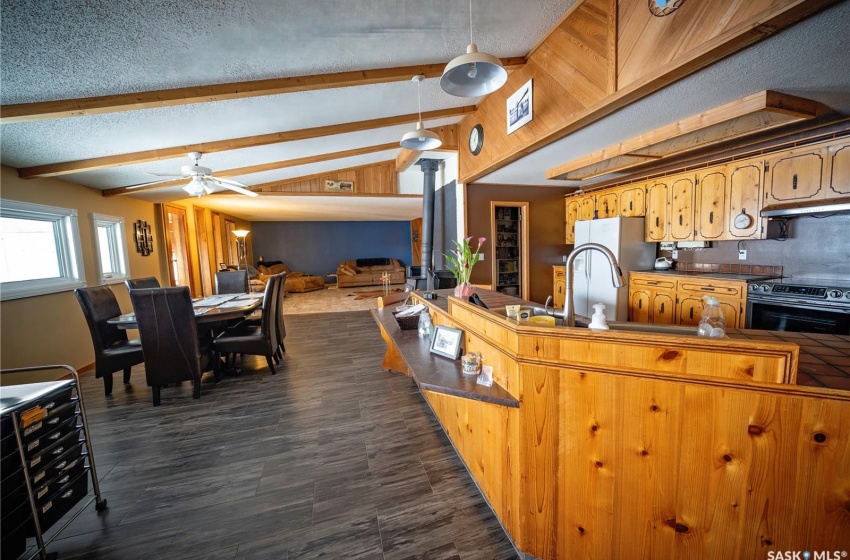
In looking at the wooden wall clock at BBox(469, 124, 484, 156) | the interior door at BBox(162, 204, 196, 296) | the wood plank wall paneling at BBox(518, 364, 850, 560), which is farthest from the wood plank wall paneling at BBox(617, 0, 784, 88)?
the interior door at BBox(162, 204, 196, 296)

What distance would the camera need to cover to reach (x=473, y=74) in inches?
69.0

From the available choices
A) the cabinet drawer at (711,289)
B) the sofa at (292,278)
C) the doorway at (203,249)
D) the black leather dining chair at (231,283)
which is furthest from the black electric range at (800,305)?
the sofa at (292,278)

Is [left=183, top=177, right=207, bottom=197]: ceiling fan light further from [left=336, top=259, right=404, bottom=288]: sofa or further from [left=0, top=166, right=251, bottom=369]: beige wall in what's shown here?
[left=336, top=259, right=404, bottom=288]: sofa

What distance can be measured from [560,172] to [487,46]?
1.93 m

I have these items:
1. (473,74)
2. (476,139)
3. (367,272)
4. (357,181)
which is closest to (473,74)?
(473,74)

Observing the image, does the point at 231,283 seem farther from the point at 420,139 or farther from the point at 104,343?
the point at 420,139

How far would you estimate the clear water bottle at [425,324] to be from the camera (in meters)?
2.17

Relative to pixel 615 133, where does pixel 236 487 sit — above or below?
below

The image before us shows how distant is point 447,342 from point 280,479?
1257 mm

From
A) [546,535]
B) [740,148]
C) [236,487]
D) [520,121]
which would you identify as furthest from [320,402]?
[740,148]

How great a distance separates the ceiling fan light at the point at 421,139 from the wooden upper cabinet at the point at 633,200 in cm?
296

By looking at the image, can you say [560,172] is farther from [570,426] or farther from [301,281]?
[301,281]

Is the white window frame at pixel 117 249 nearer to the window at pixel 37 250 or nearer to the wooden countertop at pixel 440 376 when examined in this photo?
the window at pixel 37 250

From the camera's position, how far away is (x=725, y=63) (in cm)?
162
